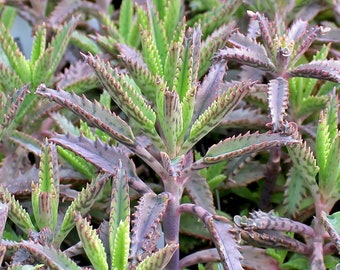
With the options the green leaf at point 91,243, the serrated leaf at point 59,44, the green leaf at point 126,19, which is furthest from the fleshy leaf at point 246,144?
the green leaf at point 126,19

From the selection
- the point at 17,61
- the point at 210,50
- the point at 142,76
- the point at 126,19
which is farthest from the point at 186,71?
the point at 126,19

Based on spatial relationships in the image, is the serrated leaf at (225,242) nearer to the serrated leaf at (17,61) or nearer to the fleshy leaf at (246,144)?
the fleshy leaf at (246,144)

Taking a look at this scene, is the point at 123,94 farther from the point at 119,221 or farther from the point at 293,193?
the point at 293,193

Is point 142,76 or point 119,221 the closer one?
point 119,221

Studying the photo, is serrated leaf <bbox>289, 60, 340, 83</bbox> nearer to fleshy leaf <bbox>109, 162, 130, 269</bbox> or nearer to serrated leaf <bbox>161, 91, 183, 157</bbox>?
serrated leaf <bbox>161, 91, 183, 157</bbox>

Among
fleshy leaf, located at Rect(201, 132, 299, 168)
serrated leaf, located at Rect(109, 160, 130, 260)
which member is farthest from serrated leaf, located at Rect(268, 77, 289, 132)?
serrated leaf, located at Rect(109, 160, 130, 260)

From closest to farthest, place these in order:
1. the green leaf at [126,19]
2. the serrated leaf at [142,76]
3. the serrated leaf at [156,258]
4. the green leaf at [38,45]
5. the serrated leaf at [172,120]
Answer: the serrated leaf at [156,258] < the serrated leaf at [172,120] < the serrated leaf at [142,76] < the green leaf at [38,45] < the green leaf at [126,19]
